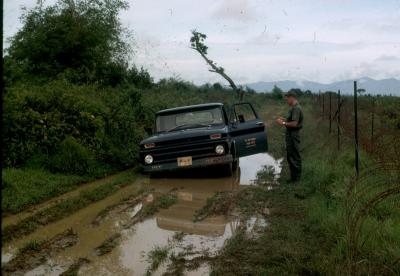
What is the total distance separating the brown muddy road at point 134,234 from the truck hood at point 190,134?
1.12 metres

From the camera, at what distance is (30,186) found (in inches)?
353

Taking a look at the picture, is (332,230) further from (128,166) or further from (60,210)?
(128,166)

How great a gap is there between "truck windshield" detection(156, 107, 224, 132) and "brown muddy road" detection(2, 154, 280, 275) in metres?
1.87

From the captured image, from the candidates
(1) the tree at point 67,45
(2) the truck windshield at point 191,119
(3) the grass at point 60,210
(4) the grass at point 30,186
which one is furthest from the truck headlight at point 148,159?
(1) the tree at point 67,45

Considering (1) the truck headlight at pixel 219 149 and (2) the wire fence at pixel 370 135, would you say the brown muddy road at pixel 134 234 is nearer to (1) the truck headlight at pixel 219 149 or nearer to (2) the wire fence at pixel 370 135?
(1) the truck headlight at pixel 219 149

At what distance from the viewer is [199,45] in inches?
1251

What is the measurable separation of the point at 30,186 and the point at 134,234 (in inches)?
134

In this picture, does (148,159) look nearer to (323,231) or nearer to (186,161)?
(186,161)

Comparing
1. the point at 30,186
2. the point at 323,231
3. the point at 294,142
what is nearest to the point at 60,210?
the point at 30,186

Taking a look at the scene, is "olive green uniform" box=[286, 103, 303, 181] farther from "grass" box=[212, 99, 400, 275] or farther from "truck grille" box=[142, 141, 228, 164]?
"truck grille" box=[142, 141, 228, 164]

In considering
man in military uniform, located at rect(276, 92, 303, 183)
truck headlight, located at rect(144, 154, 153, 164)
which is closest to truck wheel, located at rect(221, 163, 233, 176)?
truck headlight, located at rect(144, 154, 153, 164)

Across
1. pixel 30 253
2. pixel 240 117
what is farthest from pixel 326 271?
pixel 240 117

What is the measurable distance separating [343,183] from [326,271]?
10.9ft

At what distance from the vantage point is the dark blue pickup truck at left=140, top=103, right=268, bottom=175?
10.2m
